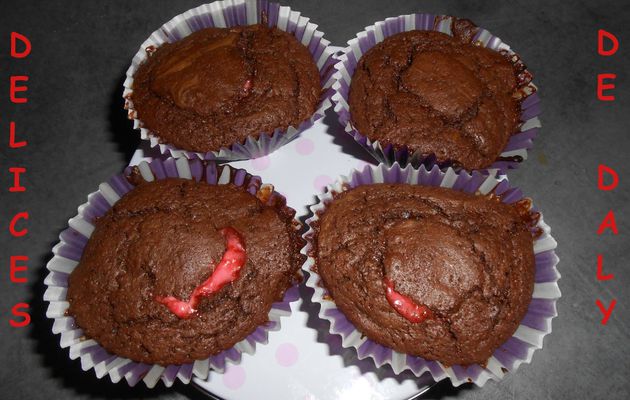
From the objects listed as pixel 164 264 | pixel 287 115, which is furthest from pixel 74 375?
pixel 287 115

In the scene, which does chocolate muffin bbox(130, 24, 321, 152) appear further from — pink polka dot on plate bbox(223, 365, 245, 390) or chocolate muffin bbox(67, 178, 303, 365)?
pink polka dot on plate bbox(223, 365, 245, 390)

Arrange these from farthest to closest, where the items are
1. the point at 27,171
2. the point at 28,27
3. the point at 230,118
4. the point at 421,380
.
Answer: the point at 28,27, the point at 27,171, the point at 230,118, the point at 421,380

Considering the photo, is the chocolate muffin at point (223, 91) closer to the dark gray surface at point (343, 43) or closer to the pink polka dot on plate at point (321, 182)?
the pink polka dot on plate at point (321, 182)

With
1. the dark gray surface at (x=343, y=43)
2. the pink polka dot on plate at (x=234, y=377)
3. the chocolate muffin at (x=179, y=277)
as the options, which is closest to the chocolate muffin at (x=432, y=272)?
the chocolate muffin at (x=179, y=277)

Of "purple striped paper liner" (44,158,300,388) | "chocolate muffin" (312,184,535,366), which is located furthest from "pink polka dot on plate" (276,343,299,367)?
"chocolate muffin" (312,184,535,366)

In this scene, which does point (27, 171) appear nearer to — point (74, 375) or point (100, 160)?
point (100, 160)

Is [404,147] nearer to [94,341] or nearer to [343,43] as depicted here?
[343,43]
